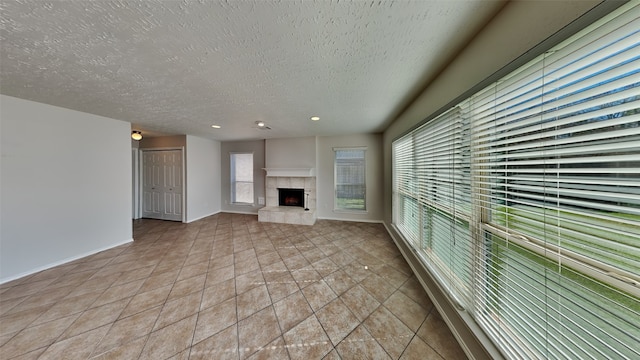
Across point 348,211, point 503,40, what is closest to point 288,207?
point 348,211

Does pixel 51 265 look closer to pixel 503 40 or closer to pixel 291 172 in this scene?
pixel 291 172

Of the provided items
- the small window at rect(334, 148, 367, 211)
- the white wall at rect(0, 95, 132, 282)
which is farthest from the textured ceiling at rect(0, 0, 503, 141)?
the small window at rect(334, 148, 367, 211)

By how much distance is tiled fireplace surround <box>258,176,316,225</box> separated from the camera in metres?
4.70

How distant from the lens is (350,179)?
494 centimetres

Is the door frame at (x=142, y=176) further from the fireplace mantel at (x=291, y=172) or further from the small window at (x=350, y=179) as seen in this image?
the small window at (x=350, y=179)

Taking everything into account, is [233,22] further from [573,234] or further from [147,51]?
[573,234]

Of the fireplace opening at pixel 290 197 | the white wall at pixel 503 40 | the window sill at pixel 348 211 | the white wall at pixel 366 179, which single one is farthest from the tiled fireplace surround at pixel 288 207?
the white wall at pixel 503 40

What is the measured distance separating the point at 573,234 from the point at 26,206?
17.8ft

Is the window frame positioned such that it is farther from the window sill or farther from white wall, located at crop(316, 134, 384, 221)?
the window sill

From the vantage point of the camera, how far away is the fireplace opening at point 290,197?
5234 millimetres

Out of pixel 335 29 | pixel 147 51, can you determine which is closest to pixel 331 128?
pixel 335 29

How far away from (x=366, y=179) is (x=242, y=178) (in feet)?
12.5

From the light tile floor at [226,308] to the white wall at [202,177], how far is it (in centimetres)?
189

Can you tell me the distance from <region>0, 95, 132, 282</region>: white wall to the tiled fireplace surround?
9.33 feet
